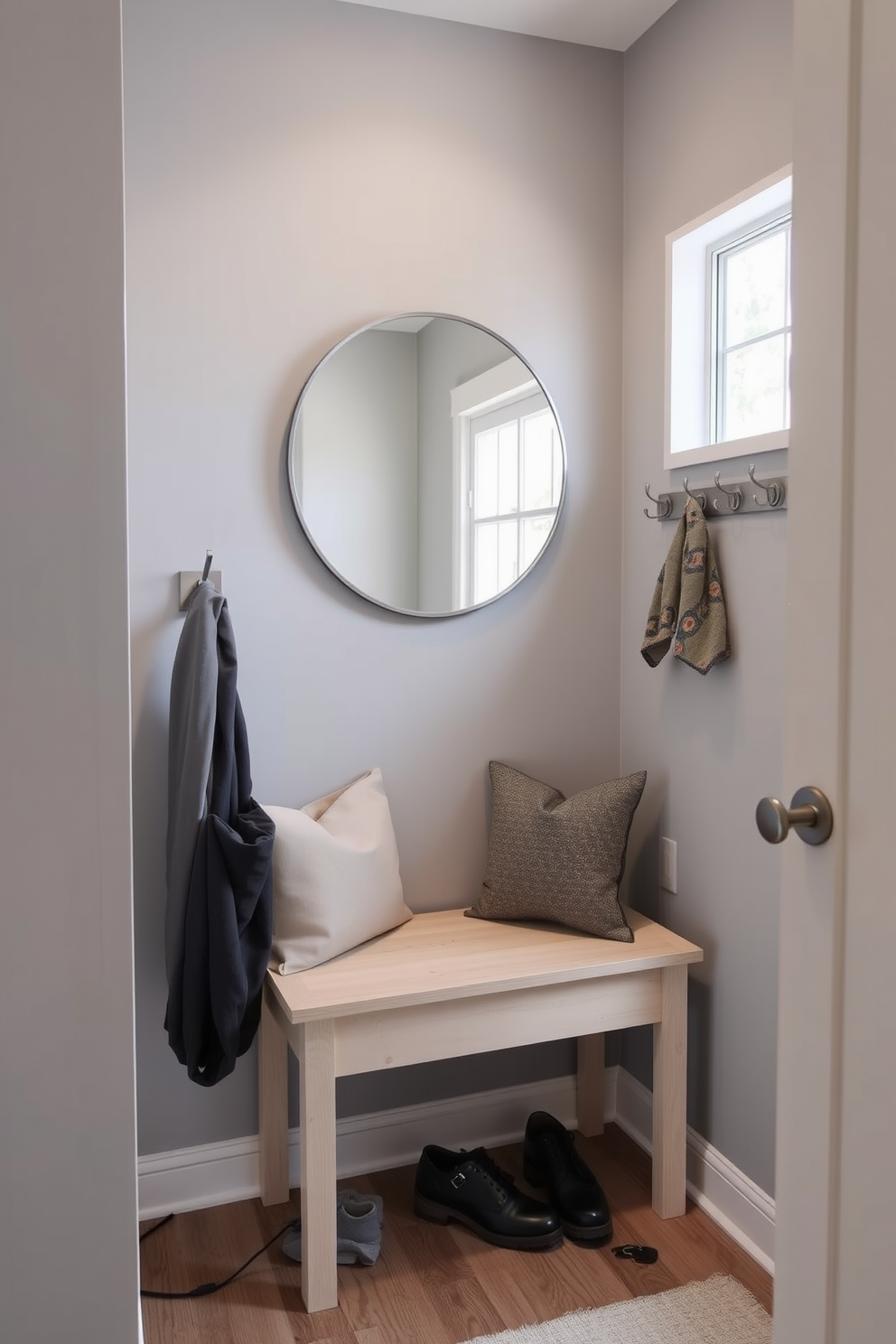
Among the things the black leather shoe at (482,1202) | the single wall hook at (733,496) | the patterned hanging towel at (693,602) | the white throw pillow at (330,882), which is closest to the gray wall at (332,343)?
the white throw pillow at (330,882)

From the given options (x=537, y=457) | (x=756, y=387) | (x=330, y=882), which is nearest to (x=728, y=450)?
(x=756, y=387)

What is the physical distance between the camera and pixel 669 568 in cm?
224

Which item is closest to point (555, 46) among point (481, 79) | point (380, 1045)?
point (481, 79)

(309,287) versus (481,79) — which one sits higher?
(481,79)

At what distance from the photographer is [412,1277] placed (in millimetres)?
2051

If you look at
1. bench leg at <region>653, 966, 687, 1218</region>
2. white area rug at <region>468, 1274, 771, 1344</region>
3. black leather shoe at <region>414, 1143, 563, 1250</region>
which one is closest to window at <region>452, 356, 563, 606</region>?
bench leg at <region>653, 966, 687, 1218</region>

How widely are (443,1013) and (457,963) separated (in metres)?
0.11

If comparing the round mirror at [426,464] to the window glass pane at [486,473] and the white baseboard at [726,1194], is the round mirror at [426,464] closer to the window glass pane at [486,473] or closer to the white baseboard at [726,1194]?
the window glass pane at [486,473]

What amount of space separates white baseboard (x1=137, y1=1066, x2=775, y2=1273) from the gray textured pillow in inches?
20.1

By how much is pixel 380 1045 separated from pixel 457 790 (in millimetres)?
665

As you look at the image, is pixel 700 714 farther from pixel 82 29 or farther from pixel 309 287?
pixel 82 29

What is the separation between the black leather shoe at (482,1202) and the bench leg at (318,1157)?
1.06ft

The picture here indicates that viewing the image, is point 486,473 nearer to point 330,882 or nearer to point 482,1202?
point 330,882

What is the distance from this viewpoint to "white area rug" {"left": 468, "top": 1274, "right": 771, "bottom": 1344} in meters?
1.87
